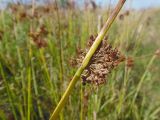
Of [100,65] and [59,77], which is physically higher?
[100,65]

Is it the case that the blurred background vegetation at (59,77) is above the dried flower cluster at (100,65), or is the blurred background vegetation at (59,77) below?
below

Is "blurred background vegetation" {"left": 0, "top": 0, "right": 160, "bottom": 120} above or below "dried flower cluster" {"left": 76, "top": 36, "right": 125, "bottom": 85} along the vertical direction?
below

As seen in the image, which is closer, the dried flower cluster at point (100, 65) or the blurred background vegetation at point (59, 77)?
the dried flower cluster at point (100, 65)

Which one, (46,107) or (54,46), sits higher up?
(54,46)

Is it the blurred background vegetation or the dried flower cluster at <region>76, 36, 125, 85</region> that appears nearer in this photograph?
the dried flower cluster at <region>76, 36, 125, 85</region>

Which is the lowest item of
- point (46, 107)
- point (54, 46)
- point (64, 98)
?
point (46, 107)

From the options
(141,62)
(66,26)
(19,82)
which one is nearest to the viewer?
(19,82)

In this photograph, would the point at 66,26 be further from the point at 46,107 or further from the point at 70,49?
the point at 46,107

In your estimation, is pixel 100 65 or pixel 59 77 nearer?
pixel 100 65

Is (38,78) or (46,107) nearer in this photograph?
(46,107)

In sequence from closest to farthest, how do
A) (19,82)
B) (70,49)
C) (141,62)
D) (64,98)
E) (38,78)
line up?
(64,98) < (19,82) < (38,78) < (70,49) < (141,62)

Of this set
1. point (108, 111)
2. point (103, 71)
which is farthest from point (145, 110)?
point (103, 71)
